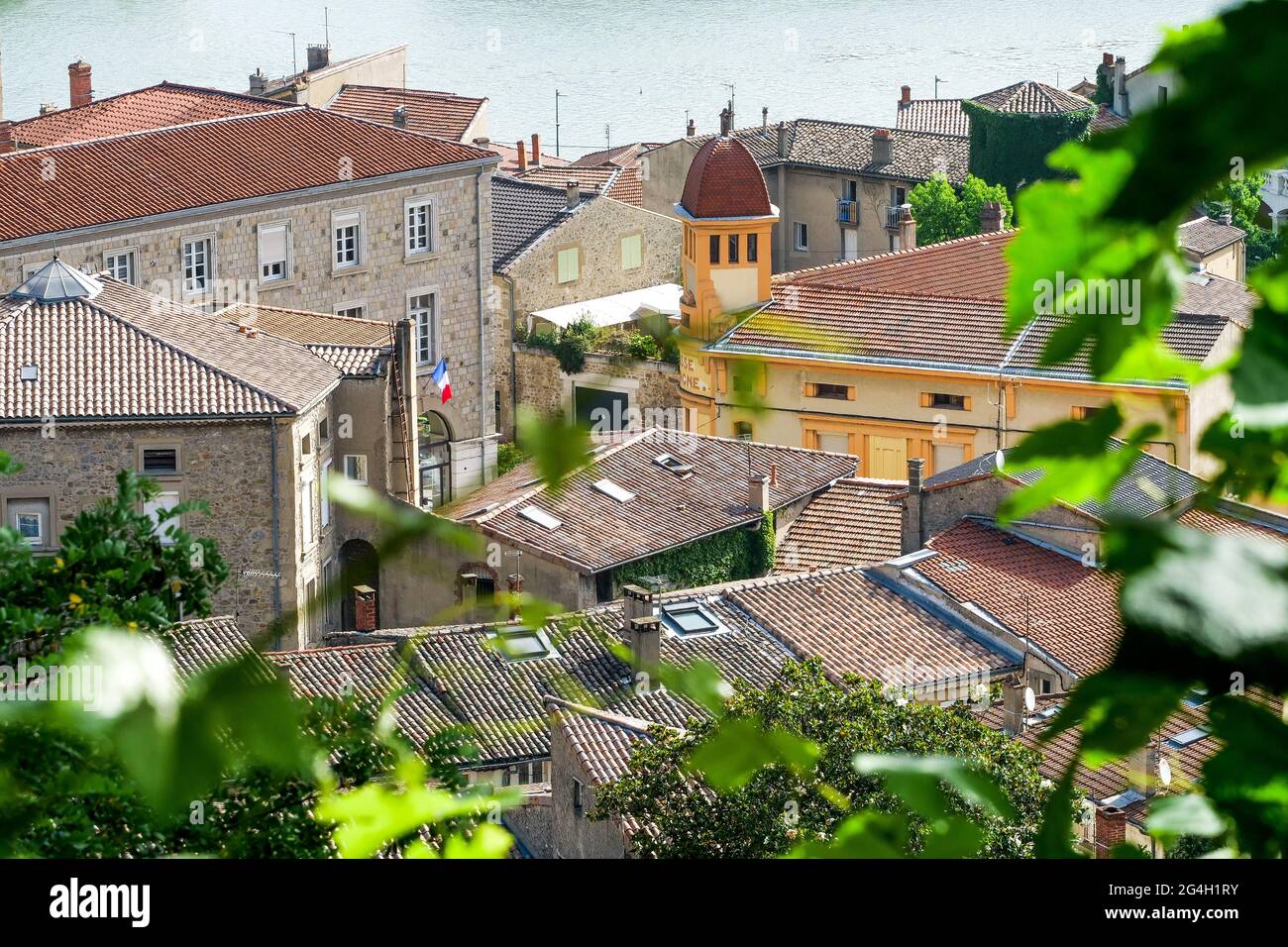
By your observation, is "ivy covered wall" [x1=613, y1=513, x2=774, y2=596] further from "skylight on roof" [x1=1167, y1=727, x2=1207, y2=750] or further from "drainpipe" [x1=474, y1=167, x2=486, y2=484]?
"drainpipe" [x1=474, y1=167, x2=486, y2=484]

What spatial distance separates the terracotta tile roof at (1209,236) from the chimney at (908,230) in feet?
18.8

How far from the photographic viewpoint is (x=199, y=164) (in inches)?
1305

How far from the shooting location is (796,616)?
75.7ft

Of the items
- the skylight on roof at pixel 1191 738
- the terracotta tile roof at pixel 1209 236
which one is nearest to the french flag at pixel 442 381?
the terracotta tile roof at pixel 1209 236

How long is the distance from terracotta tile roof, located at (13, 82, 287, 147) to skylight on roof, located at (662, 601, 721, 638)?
1793 cm

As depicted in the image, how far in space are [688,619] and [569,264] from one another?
65.3 ft

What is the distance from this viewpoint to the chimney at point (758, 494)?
27.7 meters

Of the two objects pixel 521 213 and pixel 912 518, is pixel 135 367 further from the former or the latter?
pixel 521 213

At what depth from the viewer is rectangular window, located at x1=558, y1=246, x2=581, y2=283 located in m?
41.2

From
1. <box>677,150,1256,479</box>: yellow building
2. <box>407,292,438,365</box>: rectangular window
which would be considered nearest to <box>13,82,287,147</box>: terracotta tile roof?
<box>407,292,438,365</box>: rectangular window

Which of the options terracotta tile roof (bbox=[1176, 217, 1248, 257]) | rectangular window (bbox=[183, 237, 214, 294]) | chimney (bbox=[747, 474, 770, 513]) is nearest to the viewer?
chimney (bbox=[747, 474, 770, 513])

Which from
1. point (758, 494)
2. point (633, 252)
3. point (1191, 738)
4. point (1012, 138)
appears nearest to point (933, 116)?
point (1012, 138)
